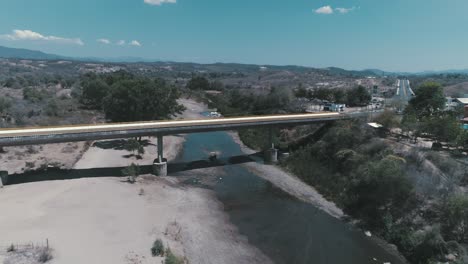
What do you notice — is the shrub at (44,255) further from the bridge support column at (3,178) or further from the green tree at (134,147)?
the green tree at (134,147)

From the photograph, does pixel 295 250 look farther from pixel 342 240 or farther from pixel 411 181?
pixel 411 181

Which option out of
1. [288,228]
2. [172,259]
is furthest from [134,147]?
[172,259]

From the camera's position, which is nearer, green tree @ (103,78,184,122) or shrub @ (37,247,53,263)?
shrub @ (37,247,53,263)

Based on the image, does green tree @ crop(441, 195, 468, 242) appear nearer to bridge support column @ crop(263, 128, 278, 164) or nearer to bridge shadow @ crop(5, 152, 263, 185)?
bridge support column @ crop(263, 128, 278, 164)

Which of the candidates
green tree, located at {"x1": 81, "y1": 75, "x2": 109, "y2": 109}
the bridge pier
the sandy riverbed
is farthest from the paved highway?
green tree, located at {"x1": 81, "y1": 75, "x2": 109, "y2": 109}

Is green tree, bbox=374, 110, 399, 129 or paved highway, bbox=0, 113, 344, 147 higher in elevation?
green tree, bbox=374, 110, 399, 129

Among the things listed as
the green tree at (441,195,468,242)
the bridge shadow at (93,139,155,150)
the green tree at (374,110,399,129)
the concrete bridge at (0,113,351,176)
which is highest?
the green tree at (374,110,399,129)
